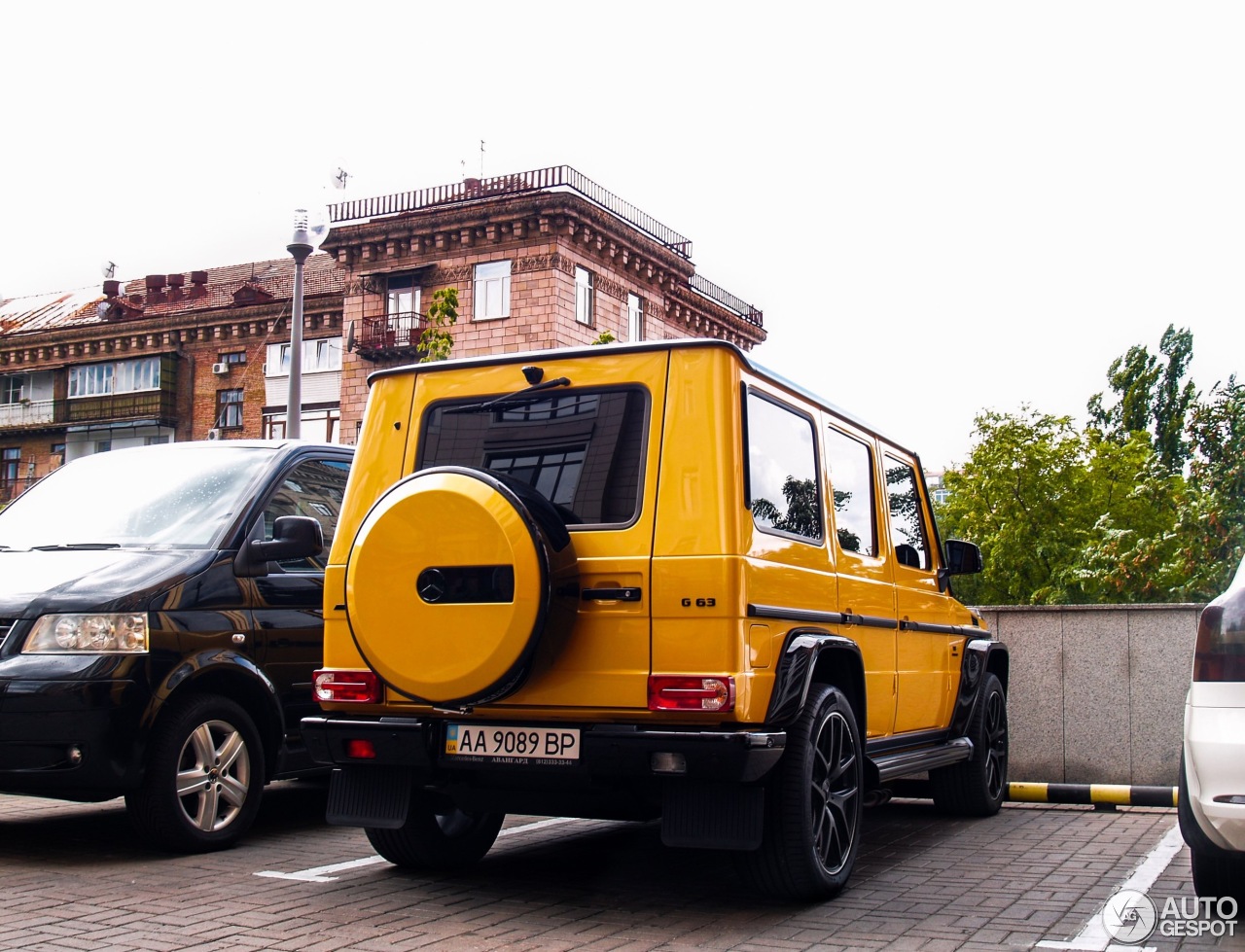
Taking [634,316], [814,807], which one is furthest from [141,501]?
[634,316]

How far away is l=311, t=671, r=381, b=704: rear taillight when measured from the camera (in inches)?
224

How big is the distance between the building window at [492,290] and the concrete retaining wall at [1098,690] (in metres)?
34.0

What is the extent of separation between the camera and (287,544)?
705cm

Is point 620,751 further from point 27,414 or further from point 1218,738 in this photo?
point 27,414

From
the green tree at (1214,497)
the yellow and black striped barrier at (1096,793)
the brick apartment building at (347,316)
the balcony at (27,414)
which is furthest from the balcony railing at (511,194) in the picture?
the yellow and black striped barrier at (1096,793)

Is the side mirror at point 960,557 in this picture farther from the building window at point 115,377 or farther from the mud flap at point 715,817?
the building window at point 115,377

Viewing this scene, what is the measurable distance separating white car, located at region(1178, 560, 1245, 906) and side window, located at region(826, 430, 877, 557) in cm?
209

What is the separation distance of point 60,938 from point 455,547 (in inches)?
77.1

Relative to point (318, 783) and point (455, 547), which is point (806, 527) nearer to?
point (455, 547)

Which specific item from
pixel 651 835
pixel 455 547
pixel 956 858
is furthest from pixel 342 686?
pixel 956 858

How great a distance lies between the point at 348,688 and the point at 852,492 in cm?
259

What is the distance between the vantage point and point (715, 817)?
5.12 metres

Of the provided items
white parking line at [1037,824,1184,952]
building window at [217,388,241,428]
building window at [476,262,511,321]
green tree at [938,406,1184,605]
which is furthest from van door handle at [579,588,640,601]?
building window at [217,388,241,428]

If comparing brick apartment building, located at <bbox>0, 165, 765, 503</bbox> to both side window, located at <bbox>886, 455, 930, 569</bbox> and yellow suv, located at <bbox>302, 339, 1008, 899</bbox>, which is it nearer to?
side window, located at <bbox>886, 455, 930, 569</bbox>
